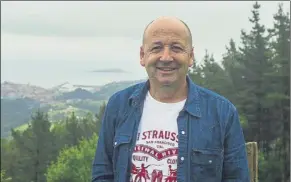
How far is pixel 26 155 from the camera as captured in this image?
4372 cm

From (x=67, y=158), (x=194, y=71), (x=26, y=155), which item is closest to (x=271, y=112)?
(x=194, y=71)

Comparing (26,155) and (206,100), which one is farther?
(26,155)

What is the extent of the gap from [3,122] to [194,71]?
110505 millimetres

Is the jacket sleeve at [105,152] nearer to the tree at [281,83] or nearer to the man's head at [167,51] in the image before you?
the man's head at [167,51]

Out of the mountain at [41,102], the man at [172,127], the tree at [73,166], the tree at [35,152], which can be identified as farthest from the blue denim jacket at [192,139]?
the mountain at [41,102]

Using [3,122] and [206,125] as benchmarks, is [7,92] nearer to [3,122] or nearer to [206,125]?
[3,122]

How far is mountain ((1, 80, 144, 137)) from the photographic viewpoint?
10831cm

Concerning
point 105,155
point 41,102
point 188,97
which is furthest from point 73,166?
point 41,102

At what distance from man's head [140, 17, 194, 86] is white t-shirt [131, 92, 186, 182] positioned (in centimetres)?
13

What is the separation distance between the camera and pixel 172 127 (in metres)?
2.63

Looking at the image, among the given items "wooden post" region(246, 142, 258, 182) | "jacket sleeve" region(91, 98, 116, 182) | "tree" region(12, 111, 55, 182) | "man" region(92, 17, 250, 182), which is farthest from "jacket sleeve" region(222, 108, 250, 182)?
"tree" region(12, 111, 55, 182)

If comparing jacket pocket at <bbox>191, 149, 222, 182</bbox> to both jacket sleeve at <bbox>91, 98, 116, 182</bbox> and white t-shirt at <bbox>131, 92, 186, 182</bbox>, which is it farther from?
jacket sleeve at <bbox>91, 98, 116, 182</bbox>

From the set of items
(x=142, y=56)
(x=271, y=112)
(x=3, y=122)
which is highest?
(x=3, y=122)

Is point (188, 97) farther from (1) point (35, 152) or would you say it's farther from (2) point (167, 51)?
(1) point (35, 152)
